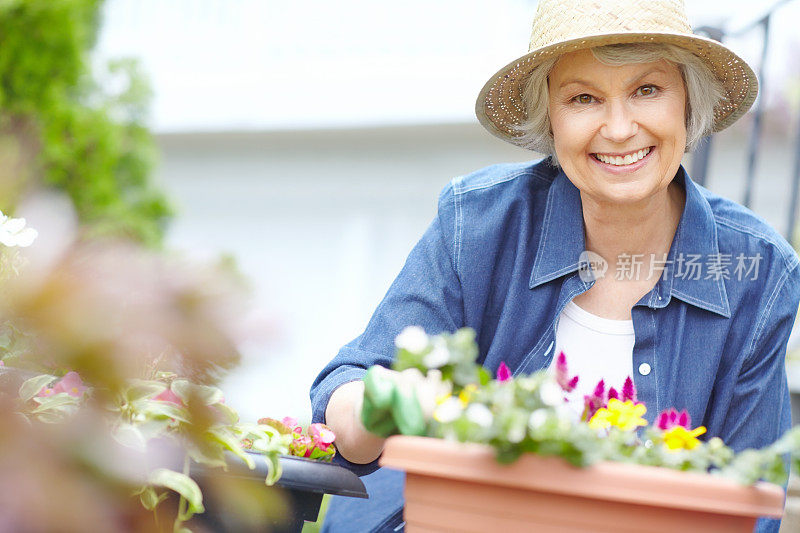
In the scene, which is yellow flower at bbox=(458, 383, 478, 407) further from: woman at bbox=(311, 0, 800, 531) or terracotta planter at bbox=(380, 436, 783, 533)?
woman at bbox=(311, 0, 800, 531)

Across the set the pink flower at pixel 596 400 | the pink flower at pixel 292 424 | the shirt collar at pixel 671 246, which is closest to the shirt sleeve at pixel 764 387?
the shirt collar at pixel 671 246

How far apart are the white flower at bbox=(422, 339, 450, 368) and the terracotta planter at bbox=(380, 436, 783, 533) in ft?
0.30

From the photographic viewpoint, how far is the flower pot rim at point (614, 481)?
0.94 m

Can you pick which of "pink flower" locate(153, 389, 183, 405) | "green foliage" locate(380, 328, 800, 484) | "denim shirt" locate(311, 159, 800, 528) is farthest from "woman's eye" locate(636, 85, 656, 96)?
"pink flower" locate(153, 389, 183, 405)

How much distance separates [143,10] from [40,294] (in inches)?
341

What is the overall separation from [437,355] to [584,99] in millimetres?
1012

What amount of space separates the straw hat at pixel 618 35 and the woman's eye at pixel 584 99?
11cm

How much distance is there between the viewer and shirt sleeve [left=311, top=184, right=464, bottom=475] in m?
1.68

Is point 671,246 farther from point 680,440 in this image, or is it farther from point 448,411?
point 448,411

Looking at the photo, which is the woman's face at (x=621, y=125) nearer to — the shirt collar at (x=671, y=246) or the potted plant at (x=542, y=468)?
the shirt collar at (x=671, y=246)

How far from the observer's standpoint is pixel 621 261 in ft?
6.55

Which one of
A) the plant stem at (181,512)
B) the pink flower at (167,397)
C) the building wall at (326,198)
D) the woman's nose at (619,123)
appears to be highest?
the woman's nose at (619,123)

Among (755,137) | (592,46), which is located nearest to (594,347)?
(592,46)

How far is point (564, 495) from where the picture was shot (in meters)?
0.98
